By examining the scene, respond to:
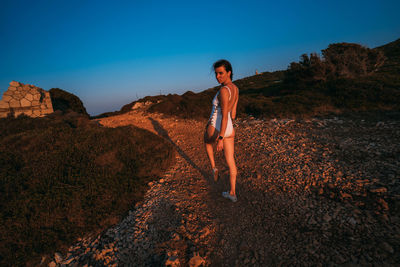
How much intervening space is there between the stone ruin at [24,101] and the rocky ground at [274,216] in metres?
12.6

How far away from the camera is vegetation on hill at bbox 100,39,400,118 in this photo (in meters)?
9.73

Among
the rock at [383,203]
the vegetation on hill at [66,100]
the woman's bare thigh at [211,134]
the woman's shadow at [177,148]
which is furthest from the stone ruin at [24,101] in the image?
the rock at [383,203]

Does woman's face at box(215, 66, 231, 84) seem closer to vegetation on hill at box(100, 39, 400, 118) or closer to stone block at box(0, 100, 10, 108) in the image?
vegetation on hill at box(100, 39, 400, 118)

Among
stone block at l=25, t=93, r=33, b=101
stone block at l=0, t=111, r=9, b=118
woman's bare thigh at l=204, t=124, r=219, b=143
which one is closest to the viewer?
woman's bare thigh at l=204, t=124, r=219, b=143

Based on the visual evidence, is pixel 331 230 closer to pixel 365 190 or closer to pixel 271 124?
pixel 365 190

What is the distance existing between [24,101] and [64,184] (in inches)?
469

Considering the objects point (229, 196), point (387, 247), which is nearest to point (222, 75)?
point (229, 196)

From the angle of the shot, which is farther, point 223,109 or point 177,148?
point 177,148

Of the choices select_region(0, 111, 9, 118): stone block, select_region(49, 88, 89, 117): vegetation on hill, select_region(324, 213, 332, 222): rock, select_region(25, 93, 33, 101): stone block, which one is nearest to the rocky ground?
select_region(324, 213, 332, 222): rock

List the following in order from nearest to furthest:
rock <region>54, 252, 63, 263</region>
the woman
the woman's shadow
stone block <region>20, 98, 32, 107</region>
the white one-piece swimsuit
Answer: rock <region>54, 252, 63, 263</region>, the woman, the white one-piece swimsuit, the woman's shadow, stone block <region>20, 98, 32, 107</region>

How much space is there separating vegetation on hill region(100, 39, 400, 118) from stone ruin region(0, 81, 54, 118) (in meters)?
7.97

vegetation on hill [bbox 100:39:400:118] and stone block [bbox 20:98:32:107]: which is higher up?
stone block [bbox 20:98:32:107]

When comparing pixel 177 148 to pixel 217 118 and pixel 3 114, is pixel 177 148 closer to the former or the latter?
pixel 217 118

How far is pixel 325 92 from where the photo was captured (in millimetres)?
12203
